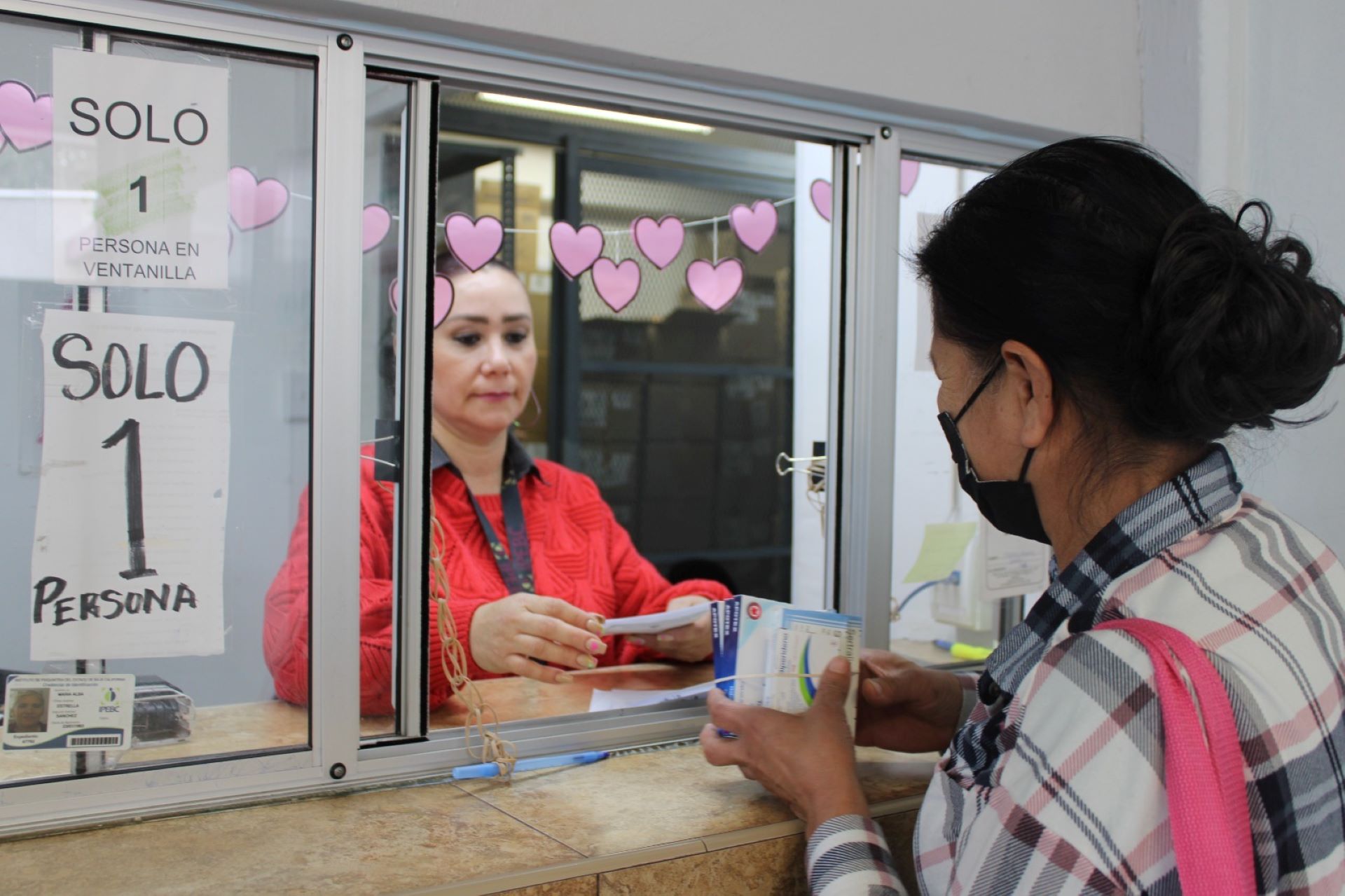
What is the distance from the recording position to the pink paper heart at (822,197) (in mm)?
1496

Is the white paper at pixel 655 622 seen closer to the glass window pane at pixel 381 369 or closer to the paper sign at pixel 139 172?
the glass window pane at pixel 381 369

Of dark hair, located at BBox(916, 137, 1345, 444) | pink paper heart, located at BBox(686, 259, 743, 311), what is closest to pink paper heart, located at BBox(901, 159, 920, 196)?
pink paper heart, located at BBox(686, 259, 743, 311)

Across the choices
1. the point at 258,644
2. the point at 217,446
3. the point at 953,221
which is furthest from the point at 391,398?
the point at 953,221

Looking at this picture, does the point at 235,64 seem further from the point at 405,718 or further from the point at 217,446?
the point at 405,718

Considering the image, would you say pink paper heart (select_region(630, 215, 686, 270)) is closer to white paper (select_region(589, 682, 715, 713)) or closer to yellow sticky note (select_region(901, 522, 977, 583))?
yellow sticky note (select_region(901, 522, 977, 583))

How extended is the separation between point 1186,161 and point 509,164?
2.09 meters

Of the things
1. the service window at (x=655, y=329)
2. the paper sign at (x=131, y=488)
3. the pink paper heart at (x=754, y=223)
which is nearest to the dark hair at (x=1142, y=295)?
the service window at (x=655, y=329)

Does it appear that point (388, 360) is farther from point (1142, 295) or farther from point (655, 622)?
point (1142, 295)

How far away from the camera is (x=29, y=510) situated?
3.32ft

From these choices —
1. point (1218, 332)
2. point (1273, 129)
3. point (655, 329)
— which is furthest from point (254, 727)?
point (655, 329)

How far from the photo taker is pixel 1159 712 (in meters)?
0.73

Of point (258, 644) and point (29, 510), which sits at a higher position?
point (29, 510)

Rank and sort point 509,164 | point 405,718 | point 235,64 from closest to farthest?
point 235,64
point 405,718
point 509,164

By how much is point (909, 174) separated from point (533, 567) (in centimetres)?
101
